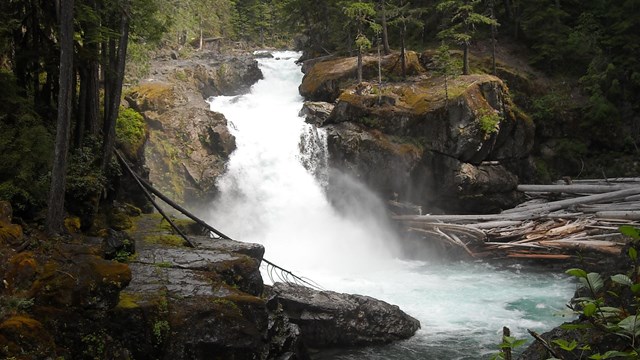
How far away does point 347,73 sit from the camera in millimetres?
25422

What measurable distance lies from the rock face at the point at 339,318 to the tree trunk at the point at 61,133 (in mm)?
5004

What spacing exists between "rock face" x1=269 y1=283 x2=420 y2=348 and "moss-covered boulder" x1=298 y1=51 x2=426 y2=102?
50.1ft

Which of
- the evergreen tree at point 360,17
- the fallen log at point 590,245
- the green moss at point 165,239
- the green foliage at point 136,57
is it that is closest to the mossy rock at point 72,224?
the green moss at point 165,239

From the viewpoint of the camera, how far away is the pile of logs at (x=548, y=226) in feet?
→ 58.4

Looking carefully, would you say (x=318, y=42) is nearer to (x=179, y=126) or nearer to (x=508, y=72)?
(x=508, y=72)

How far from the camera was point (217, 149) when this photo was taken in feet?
68.5

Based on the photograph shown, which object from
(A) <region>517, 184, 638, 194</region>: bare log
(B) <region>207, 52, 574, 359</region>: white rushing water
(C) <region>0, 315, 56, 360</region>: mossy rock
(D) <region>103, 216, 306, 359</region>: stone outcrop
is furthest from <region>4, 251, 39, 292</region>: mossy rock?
(A) <region>517, 184, 638, 194</region>: bare log

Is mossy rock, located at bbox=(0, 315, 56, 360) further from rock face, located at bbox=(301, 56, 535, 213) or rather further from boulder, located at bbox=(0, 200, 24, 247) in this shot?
rock face, located at bbox=(301, 56, 535, 213)

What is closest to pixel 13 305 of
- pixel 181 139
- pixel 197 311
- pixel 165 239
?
pixel 197 311

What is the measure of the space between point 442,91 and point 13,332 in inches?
797

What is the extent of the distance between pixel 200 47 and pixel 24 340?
4189 centimetres

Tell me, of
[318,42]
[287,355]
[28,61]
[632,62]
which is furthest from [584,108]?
[28,61]

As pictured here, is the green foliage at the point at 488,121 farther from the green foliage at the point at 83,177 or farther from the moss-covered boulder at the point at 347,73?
the green foliage at the point at 83,177

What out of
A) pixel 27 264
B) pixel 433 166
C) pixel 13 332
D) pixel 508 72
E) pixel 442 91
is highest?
pixel 508 72
